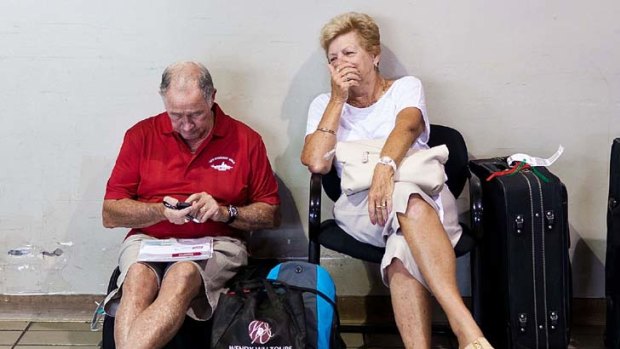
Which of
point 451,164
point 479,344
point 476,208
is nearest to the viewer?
point 479,344

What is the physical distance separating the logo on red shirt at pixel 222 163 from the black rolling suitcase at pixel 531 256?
2.91ft

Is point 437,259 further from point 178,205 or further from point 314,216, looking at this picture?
point 178,205

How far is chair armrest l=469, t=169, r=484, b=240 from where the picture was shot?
2.76m

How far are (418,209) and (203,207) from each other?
721 mm

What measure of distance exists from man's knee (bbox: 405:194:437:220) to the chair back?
17.3 inches

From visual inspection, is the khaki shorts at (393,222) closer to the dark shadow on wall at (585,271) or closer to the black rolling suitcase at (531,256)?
the black rolling suitcase at (531,256)

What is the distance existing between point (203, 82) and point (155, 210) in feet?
1.56

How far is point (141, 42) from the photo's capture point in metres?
3.09

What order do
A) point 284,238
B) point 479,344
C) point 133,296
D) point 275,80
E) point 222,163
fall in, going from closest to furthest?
point 479,344 < point 133,296 < point 222,163 < point 275,80 < point 284,238

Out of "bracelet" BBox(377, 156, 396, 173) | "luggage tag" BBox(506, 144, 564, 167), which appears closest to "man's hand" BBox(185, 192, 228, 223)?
"bracelet" BBox(377, 156, 396, 173)

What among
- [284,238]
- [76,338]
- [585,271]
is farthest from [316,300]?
[585,271]

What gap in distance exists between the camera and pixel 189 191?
2.85 meters

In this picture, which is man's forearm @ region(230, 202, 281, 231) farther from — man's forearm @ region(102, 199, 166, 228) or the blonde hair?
the blonde hair

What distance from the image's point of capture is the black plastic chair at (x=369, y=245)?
110 inches
